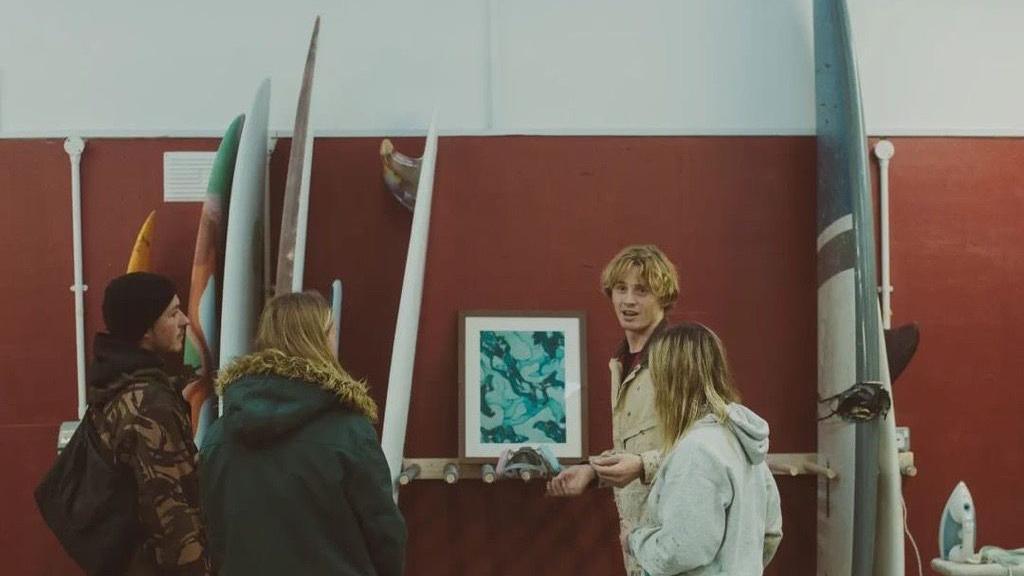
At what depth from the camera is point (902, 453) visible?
273cm

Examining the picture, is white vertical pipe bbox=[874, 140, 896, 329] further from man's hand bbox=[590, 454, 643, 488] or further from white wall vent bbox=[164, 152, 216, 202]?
white wall vent bbox=[164, 152, 216, 202]

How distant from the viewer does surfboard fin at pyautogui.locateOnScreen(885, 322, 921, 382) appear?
257 centimetres

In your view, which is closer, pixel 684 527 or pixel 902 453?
pixel 684 527

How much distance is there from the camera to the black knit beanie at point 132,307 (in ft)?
6.24

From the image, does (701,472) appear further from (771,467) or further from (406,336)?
(771,467)

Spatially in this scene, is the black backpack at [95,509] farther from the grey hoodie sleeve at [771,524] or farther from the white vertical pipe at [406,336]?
the grey hoodie sleeve at [771,524]

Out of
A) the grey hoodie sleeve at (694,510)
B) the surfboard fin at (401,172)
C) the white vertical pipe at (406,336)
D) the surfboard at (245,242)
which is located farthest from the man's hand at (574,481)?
the surfboard fin at (401,172)

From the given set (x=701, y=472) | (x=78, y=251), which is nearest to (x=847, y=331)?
(x=701, y=472)

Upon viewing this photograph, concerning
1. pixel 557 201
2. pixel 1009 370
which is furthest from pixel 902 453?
pixel 557 201

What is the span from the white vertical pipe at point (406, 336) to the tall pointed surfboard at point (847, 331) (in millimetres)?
1178

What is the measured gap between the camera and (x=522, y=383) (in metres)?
2.69

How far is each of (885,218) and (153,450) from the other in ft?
7.16

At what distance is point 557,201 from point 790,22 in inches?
37.3

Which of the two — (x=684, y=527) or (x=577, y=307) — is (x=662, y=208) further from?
(x=684, y=527)
